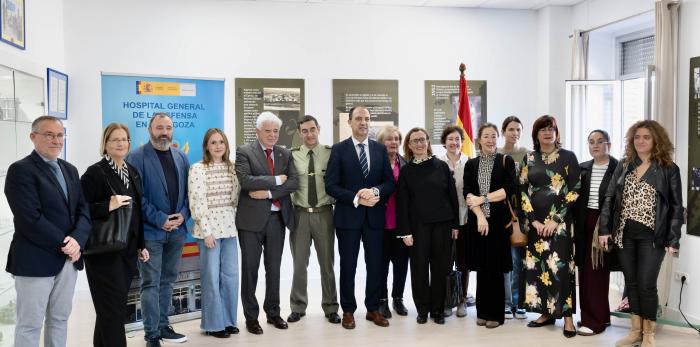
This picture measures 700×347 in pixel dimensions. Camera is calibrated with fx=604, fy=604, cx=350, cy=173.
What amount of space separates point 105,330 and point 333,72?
12.1 feet

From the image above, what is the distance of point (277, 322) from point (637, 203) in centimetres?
268

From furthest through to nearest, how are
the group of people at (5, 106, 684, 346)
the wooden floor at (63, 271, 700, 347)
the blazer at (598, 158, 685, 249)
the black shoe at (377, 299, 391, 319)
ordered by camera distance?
the black shoe at (377, 299, 391, 319) → the wooden floor at (63, 271, 700, 347) → the group of people at (5, 106, 684, 346) → the blazer at (598, 158, 685, 249)

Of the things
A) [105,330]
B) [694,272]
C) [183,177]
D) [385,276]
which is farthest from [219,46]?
[694,272]

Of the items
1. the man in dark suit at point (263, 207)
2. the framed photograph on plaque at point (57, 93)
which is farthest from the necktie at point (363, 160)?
the framed photograph on plaque at point (57, 93)

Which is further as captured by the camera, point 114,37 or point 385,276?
point 114,37

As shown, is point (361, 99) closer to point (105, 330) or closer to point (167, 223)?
point (167, 223)

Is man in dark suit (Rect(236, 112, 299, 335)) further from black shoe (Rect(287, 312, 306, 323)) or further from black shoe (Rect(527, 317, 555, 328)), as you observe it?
black shoe (Rect(527, 317, 555, 328))

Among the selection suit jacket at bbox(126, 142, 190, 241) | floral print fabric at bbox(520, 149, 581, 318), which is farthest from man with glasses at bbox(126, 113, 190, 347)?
floral print fabric at bbox(520, 149, 581, 318)

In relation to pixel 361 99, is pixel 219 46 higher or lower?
higher

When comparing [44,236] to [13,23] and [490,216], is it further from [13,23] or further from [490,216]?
[490,216]

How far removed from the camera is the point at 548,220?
431cm

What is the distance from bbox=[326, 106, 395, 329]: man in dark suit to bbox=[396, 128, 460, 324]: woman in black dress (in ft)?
0.49

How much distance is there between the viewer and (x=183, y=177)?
13.6 feet

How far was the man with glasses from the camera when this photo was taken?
3.96 metres
